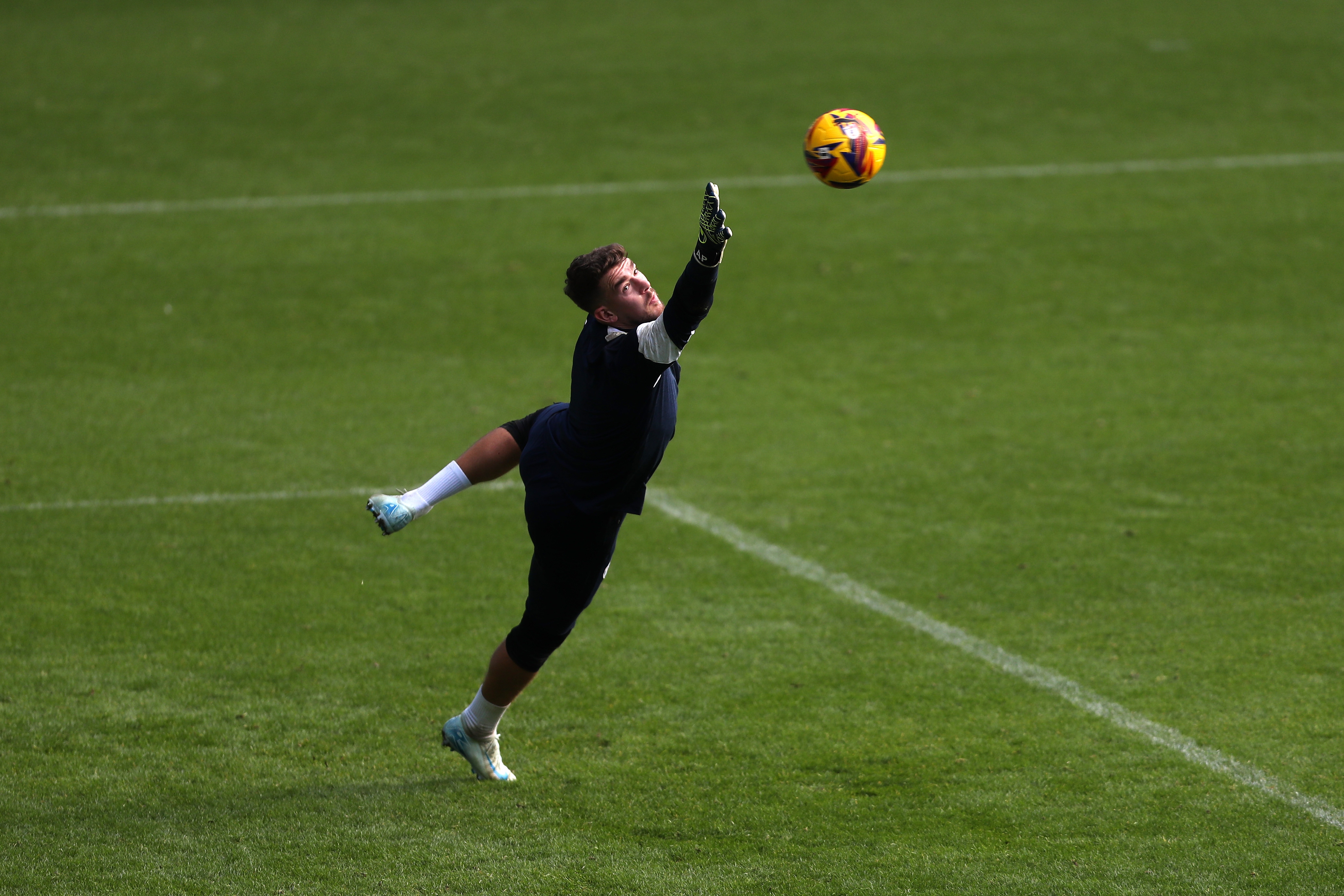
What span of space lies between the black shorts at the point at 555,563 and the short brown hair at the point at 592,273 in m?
0.68

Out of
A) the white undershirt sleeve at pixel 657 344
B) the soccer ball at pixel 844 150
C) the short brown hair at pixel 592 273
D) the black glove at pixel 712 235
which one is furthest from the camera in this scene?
the soccer ball at pixel 844 150

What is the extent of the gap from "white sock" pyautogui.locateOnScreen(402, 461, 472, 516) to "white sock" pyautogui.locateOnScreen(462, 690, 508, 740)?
87cm

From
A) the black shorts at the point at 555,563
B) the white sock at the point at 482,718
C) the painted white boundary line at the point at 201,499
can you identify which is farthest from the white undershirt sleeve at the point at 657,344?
the painted white boundary line at the point at 201,499

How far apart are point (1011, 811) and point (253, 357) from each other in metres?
8.89

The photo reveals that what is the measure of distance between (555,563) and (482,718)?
0.77 m

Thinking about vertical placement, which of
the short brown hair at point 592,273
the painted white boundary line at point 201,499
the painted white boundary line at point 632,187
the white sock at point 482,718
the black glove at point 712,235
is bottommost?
the painted white boundary line at point 201,499

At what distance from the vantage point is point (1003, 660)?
7289 mm

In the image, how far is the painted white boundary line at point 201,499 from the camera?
950cm

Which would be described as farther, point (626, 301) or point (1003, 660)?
point (1003, 660)

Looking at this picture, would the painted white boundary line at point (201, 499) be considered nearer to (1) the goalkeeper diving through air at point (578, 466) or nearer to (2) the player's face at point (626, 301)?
(1) the goalkeeper diving through air at point (578, 466)

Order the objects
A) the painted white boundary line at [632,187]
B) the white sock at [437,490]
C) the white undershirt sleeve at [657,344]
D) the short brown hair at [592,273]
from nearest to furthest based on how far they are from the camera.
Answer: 1. the white undershirt sleeve at [657,344]
2. the short brown hair at [592,273]
3. the white sock at [437,490]
4. the painted white boundary line at [632,187]

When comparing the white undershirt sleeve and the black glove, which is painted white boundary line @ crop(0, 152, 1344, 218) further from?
the black glove

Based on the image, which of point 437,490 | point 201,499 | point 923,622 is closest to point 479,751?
point 437,490

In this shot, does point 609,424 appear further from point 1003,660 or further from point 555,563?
point 1003,660
